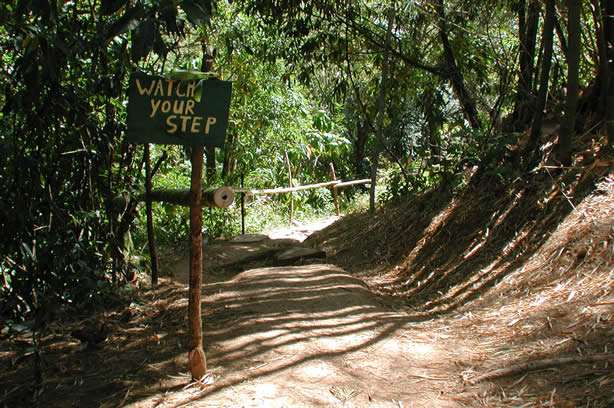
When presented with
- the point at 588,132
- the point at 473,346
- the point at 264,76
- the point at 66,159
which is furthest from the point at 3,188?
the point at 264,76

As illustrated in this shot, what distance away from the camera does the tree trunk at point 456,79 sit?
639 cm

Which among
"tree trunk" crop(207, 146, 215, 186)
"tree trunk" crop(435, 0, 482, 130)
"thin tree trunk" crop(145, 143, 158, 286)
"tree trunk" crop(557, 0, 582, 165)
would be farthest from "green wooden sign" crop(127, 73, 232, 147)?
"tree trunk" crop(207, 146, 215, 186)

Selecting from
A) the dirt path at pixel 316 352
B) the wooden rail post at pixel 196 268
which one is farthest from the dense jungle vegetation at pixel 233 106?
the dirt path at pixel 316 352

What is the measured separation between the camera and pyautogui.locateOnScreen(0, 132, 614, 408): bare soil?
2557 millimetres

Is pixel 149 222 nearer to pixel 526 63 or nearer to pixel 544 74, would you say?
Result: pixel 544 74

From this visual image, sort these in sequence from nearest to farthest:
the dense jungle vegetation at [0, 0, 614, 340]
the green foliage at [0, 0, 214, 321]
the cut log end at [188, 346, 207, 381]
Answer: the cut log end at [188, 346, 207, 381] < the green foliage at [0, 0, 214, 321] < the dense jungle vegetation at [0, 0, 614, 340]

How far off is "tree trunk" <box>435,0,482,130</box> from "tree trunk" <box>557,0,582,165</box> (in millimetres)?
1952

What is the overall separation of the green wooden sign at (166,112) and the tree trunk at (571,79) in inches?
120

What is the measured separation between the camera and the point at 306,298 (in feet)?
13.2

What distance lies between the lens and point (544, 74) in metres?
4.84

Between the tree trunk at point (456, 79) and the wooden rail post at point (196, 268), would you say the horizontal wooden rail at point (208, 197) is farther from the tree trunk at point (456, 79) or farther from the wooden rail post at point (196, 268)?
the tree trunk at point (456, 79)

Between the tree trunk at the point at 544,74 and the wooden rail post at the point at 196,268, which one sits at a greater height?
the tree trunk at the point at 544,74

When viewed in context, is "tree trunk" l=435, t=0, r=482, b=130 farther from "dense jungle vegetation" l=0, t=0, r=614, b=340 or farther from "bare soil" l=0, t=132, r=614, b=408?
"bare soil" l=0, t=132, r=614, b=408

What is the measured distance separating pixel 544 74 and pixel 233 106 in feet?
17.5
